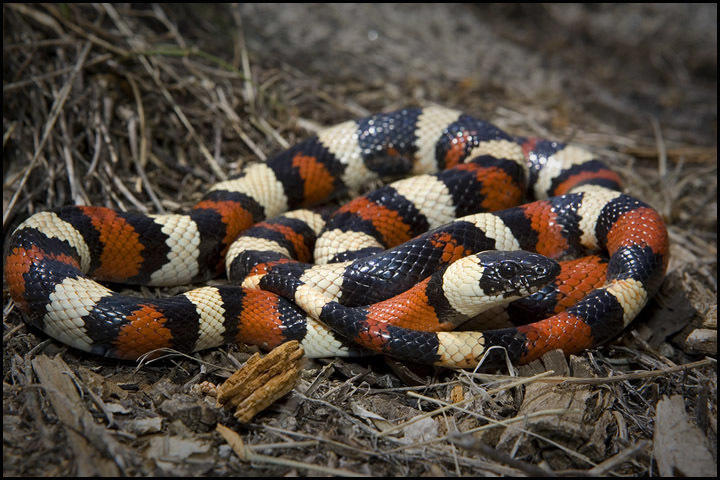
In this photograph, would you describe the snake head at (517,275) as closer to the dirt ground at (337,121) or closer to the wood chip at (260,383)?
the dirt ground at (337,121)

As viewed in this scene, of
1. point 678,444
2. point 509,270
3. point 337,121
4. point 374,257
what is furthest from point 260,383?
point 337,121

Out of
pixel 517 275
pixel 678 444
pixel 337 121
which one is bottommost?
pixel 678 444

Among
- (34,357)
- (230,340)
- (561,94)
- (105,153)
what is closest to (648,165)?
(561,94)

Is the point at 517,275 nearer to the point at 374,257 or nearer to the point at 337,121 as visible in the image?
the point at 374,257

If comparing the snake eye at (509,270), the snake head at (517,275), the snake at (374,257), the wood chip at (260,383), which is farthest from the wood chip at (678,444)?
the wood chip at (260,383)

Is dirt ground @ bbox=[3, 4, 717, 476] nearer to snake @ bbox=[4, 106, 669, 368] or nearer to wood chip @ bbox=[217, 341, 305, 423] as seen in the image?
wood chip @ bbox=[217, 341, 305, 423]

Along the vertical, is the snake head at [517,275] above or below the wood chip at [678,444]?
above

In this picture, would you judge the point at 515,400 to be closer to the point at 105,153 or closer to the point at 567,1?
the point at 105,153

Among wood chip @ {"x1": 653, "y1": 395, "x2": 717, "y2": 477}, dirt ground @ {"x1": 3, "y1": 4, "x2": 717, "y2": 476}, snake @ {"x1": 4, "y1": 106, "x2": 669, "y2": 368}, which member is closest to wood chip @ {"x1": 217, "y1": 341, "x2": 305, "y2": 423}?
dirt ground @ {"x1": 3, "y1": 4, "x2": 717, "y2": 476}
